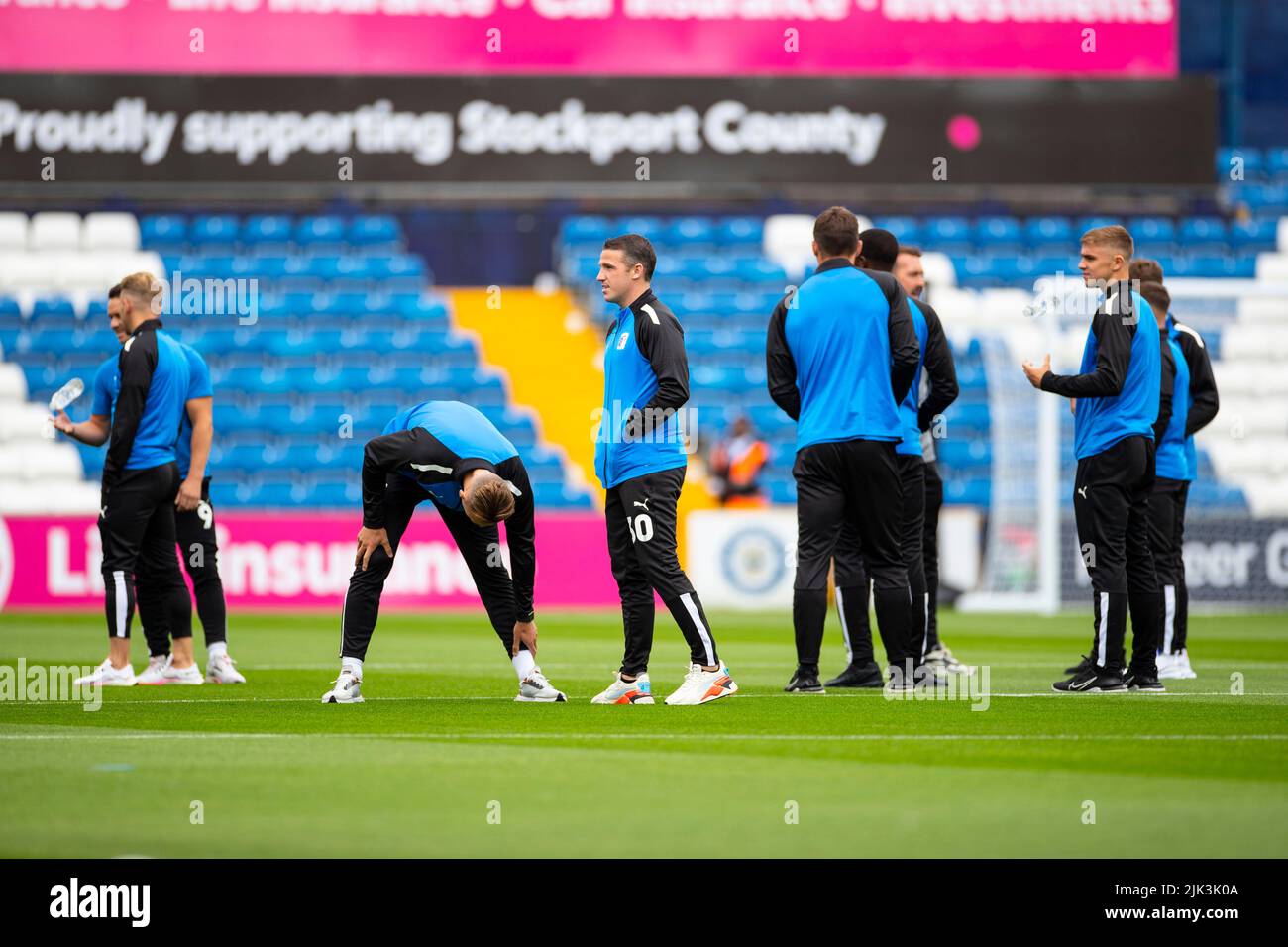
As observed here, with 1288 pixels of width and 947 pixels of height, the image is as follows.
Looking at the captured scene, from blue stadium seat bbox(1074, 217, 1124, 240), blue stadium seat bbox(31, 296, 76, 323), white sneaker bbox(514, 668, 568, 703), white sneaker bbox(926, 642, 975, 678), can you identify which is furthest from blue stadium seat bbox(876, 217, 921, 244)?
white sneaker bbox(514, 668, 568, 703)

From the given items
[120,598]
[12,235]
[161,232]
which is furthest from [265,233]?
[120,598]

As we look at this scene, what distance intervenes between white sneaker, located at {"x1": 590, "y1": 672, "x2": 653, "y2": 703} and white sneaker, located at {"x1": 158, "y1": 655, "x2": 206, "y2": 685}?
2.67 m

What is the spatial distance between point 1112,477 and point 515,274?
1613 centimetres

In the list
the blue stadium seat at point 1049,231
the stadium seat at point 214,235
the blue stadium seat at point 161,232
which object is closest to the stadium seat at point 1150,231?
the blue stadium seat at point 1049,231

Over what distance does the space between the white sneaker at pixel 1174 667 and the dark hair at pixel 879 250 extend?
2.80 m

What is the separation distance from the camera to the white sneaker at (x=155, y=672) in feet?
31.6

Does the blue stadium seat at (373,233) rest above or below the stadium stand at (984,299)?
above

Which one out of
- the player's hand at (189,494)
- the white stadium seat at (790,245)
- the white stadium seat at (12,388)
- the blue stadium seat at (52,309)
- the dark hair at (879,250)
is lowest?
the player's hand at (189,494)

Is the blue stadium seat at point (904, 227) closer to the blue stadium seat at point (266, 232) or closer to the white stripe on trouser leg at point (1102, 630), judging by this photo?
the blue stadium seat at point (266, 232)

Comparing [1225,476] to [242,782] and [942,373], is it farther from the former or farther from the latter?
[242,782]

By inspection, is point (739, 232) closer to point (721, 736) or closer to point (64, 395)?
point (64, 395)

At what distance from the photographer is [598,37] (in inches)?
907
